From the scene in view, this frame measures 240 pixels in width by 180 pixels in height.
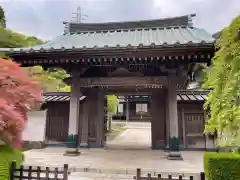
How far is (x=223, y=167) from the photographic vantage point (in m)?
4.48

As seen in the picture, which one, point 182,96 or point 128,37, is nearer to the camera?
point 128,37

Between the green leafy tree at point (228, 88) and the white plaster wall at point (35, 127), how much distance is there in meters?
9.45

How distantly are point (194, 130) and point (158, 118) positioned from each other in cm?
180

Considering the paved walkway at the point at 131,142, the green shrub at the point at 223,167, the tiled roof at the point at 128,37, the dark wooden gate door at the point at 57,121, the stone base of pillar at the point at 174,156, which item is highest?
the tiled roof at the point at 128,37

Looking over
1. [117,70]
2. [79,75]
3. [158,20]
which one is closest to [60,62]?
[79,75]

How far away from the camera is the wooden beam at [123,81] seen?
8.92 metres

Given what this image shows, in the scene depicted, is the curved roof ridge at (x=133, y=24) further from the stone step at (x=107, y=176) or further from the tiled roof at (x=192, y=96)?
the stone step at (x=107, y=176)

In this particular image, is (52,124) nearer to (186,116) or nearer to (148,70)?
(148,70)

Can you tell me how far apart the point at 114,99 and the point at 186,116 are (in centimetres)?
2540

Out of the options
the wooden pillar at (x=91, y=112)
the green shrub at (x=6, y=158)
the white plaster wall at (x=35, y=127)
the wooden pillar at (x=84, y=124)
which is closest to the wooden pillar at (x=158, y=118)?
→ the wooden pillar at (x=91, y=112)

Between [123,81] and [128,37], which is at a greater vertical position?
[128,37]

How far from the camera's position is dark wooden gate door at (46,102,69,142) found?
1181 centimetres

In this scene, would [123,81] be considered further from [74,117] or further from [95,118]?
[95,118]

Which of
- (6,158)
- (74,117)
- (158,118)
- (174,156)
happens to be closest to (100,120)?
(74,117)
